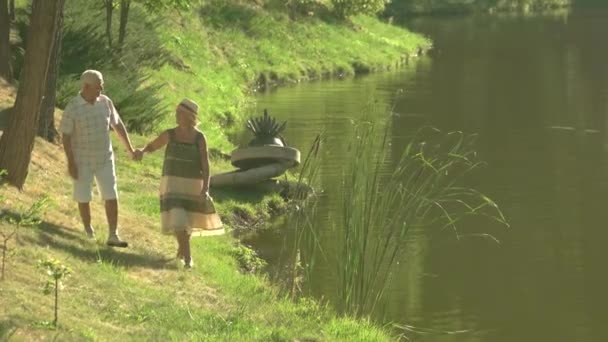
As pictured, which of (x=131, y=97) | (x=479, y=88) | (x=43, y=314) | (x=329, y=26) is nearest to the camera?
(x=43, y=314)

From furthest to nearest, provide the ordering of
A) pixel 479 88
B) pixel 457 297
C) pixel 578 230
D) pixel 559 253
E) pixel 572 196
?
pixel 479 88, pixel 572 196, pixel 578 230, pixel 559 253, pixel 457 297

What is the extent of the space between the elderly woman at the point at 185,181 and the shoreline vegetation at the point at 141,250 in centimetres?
43

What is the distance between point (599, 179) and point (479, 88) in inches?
620

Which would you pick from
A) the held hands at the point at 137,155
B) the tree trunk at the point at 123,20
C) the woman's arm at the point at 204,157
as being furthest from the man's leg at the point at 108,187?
the tree trunk at the point at 123,20

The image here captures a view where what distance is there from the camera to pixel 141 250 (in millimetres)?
12711

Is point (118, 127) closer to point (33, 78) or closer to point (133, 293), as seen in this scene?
point (33, 78)

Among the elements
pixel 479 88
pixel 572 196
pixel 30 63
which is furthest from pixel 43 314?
pixel 479 88

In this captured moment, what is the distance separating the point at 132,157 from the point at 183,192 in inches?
22.7

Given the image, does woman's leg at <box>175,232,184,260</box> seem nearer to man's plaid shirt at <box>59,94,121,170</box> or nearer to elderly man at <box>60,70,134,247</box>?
elderly man at <box>60,70,134,247</box>

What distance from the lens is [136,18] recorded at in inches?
1198

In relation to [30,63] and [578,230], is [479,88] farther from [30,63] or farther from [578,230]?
[30,63]

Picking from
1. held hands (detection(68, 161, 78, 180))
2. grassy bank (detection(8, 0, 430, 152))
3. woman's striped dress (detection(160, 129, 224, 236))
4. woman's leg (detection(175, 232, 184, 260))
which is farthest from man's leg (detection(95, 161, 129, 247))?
grassy bank (detection(8, 0, 430, 152))

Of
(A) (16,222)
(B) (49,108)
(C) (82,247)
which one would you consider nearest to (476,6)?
(B) (49,108)

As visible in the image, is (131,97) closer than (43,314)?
No
